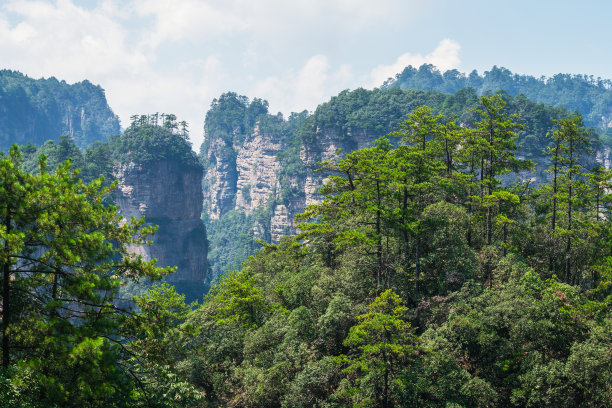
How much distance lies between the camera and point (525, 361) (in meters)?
14.6

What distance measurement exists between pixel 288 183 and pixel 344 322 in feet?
298

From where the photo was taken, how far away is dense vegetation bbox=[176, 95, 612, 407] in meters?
14.1

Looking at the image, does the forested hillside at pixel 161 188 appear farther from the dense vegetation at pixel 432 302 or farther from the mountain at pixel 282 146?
the dense vegetation at pixel 432 302

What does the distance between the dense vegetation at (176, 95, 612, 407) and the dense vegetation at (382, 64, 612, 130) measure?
15730cm

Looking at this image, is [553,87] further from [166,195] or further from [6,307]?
[6,307]

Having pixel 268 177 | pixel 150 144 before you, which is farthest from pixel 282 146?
pixel 150 144

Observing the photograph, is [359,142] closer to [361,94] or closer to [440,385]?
[361,94]

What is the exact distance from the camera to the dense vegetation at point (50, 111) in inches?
4825

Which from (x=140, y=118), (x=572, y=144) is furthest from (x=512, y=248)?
(x=140, y=118)

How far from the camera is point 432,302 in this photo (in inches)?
732

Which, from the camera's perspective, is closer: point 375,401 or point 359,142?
point 375,401

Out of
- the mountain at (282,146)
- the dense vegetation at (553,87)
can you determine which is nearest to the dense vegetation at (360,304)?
the mountain at (282,146)

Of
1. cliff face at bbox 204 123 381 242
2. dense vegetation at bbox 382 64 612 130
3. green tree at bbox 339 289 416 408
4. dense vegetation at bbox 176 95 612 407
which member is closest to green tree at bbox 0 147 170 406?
green tree at bbox 339 289 416 408

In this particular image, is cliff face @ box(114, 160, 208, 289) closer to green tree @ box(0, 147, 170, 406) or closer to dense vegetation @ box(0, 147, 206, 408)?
dense vegetation @ box(0, 147, 206, 408)
